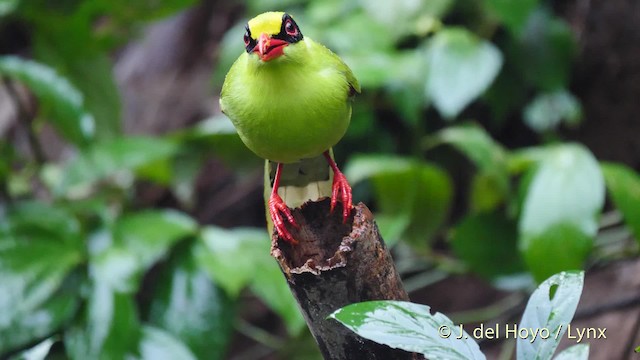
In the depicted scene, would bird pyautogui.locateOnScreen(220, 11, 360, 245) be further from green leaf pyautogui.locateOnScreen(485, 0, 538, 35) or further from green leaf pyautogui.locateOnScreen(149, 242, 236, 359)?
green leaf pyautogui.locateOnScreen(485, 0, 538, 35)

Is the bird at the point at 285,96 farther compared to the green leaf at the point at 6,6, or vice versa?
the green leaf at the point at 6,6

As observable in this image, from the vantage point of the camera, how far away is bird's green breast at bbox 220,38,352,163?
5.25 ft

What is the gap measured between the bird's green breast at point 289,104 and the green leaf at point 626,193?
1.53 m

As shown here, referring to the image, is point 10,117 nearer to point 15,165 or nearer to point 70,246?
point 15,165

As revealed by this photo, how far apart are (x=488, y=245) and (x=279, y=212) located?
1.94m

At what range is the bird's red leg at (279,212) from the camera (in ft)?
5.37

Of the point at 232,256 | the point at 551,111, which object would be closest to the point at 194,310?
the point at 232,256

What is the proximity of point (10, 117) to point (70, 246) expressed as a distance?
196 cm

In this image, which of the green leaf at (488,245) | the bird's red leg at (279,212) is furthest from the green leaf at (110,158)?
the bird's red leg at (279,212)

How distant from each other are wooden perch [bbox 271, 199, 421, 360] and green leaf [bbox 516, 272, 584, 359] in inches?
13.0

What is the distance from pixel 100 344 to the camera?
9.36 ft

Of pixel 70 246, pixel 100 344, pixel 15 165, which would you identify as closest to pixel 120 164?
pixel 70 246

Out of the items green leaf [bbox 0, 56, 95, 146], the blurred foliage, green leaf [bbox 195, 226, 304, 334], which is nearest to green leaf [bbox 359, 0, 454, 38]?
the blurred foliage

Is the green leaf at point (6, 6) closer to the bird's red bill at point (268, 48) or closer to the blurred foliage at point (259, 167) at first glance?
the blurred foliage at point (259, 167)
